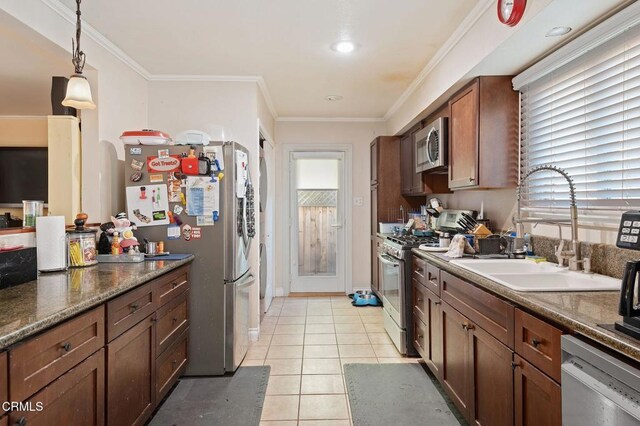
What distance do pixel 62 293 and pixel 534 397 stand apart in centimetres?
190

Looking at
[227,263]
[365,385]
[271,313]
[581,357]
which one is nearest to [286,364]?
[365,385]

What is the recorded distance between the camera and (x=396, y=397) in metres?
2.42

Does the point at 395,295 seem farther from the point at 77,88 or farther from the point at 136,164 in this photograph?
the point at 77,88

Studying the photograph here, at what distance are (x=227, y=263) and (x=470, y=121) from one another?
6.55 ft

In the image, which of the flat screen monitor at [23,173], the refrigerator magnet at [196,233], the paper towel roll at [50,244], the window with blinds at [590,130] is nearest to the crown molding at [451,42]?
the window with blinds at [590,130]

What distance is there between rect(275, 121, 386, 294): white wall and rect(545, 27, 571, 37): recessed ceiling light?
3.33m

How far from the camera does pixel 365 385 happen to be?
258 cm

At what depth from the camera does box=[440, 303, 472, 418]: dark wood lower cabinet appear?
1.97 metres

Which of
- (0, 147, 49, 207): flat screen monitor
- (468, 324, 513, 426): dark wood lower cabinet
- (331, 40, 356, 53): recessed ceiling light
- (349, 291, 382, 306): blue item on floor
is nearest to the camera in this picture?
(468, 324, 513, 426): dark wood lower cabinet

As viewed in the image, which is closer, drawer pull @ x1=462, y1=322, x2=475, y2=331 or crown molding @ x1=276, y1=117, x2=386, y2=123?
drawer pull @ x1=462, y1=322, x2=475, y2=331

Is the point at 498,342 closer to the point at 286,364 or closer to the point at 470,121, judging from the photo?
the point at 470,121

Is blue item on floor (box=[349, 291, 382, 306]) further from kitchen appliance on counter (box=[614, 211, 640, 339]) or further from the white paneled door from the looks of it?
kitchen appliance on counter (box=[614, 211, 640, 339])

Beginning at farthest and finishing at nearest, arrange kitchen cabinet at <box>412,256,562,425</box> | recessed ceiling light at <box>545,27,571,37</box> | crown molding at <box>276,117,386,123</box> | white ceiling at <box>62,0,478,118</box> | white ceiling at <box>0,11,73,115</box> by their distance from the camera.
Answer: crown molding at <box>276,117,386,123</box> → white ceiling at <box>62,0,478,118</box> → white ceiling at <box>0,11,73,115</box> → recessed ceiling light at <box>545,27,571,37</box> → kitchen cabinet at <box>412,256,562,425</box>

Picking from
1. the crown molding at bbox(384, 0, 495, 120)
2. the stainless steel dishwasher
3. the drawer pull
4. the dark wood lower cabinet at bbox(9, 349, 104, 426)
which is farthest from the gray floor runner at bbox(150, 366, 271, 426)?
the crown molding at bbox(384, 0, 495, 120)
